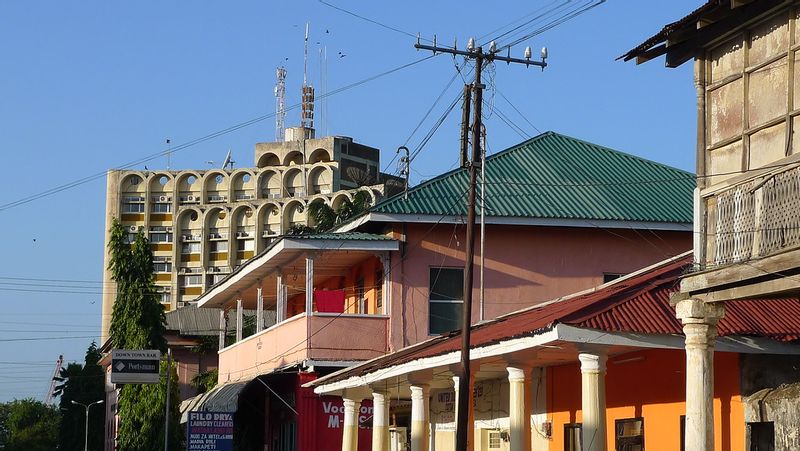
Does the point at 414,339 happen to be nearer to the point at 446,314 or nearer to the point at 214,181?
the point at 446,314

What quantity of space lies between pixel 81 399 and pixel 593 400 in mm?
74991

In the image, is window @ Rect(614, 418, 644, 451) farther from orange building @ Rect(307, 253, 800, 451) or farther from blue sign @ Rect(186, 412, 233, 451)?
blue sign @ Rect(186, 412, 233, 451)

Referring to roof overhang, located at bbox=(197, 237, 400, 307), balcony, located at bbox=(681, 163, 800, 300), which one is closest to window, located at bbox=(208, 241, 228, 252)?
roof overhang, located at bbox=(197, 237, 400, 307)

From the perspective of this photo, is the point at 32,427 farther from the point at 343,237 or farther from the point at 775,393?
the point at 775,393

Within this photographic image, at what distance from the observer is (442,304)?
100.0 ft

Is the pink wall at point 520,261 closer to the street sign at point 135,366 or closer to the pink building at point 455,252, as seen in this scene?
the pink building at point 455,252

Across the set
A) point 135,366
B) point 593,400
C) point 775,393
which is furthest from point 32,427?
point 775,393

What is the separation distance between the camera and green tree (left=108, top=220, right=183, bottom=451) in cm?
4506

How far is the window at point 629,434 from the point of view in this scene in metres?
20.1

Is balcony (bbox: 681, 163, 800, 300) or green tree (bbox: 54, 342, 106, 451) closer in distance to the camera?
balcony (bbox: 681, 163, 800, 300)

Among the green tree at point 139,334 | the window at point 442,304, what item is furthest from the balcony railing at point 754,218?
the green tree at point 139,334

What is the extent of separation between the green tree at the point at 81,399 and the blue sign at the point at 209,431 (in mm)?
55244

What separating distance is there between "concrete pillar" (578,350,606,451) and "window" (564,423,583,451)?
12.3ft

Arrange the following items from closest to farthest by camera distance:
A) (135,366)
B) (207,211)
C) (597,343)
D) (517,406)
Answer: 1. (597,343)
2. (517,406)
3. (135,366)
4. (207,211)
